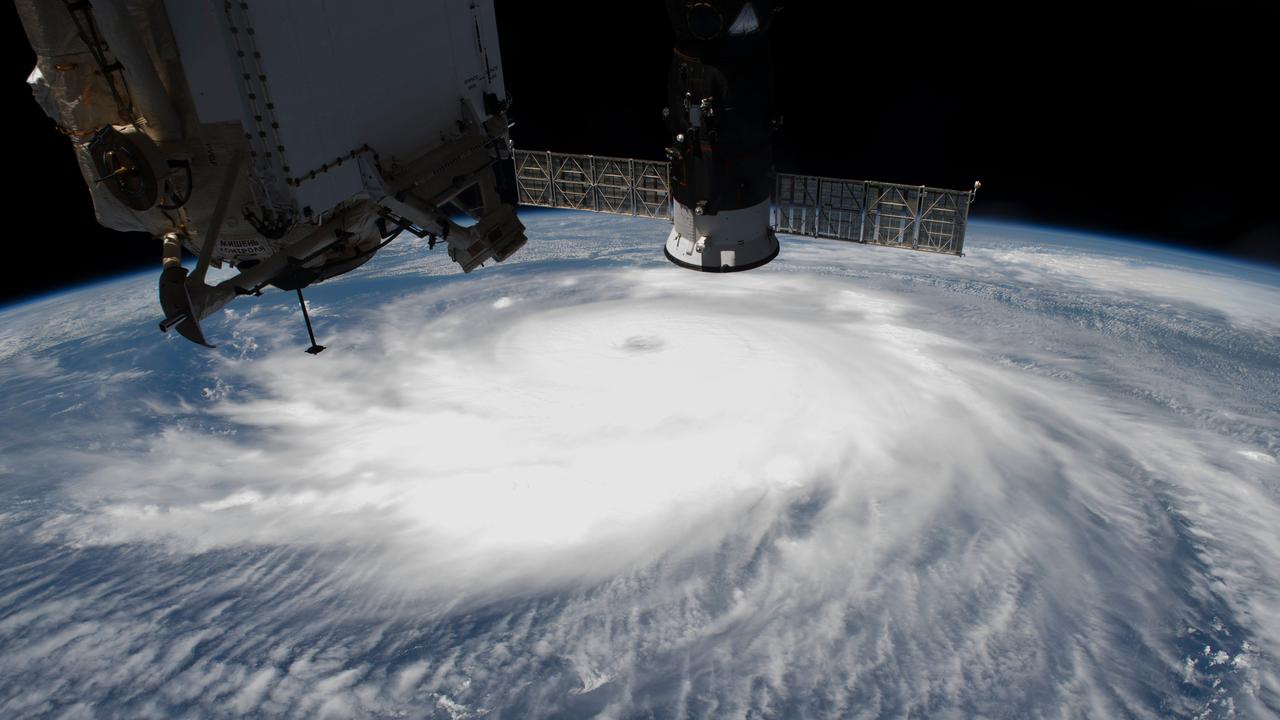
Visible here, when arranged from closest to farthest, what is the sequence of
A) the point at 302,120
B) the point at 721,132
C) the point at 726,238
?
the point at 302,120 → the point at 721,132 → the point at 726,238

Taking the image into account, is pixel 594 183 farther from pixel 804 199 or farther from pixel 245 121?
pixel 245 121

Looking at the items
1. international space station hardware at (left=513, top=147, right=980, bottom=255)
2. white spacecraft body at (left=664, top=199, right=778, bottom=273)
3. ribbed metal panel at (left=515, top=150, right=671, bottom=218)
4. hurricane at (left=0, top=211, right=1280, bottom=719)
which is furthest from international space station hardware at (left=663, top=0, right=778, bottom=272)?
hurricane at (left=0, top=211, right=1280, bottom=719)

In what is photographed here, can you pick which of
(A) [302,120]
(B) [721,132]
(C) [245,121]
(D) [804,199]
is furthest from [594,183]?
(C) [245,121]

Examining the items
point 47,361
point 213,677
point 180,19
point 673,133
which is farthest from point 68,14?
point 47,361

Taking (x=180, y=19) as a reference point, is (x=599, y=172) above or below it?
below

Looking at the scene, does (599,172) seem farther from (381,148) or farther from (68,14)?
(68,14)

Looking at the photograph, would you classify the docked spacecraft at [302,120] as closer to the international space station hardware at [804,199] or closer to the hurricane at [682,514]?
the international space station hardware at [804,199]
